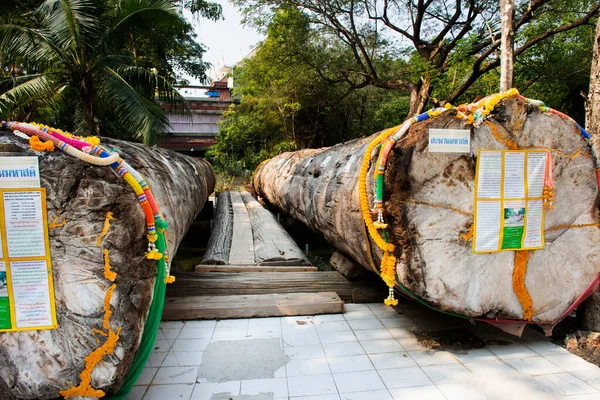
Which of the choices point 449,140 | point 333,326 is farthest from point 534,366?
point 449,140

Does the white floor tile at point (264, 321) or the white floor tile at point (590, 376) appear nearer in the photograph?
the white floor tile at point (590, 376)

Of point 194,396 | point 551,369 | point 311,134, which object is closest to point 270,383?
point 194,396

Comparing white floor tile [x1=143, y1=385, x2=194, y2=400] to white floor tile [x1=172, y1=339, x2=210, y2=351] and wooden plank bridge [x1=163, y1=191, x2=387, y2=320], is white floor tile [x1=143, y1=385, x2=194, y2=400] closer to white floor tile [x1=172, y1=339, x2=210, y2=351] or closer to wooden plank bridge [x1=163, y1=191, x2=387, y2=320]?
white floor tile [x1=172, y1=339, x2=210, y2=351]

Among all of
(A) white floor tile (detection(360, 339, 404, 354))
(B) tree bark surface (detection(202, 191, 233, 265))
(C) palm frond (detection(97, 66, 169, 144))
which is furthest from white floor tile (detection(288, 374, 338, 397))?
(C) palm frond (detection(97, 66, 169, 144))

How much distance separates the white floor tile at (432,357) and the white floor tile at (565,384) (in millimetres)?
497

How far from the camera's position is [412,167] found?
2.27 metres

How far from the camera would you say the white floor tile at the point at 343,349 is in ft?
8.17

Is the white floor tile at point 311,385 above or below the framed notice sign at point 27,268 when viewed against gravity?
below

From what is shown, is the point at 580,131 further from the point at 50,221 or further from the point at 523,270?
the point at 50,221

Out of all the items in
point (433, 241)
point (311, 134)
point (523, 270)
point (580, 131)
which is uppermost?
point (311, 134)

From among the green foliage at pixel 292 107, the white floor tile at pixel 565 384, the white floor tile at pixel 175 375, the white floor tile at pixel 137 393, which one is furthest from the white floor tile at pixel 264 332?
the green foliage at pixel 292 107

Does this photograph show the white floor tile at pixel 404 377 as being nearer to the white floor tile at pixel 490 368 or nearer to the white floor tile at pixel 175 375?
the white floor tile at pixel 490 368

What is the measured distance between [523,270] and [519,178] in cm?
63

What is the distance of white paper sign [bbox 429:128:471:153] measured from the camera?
225 centimetres
